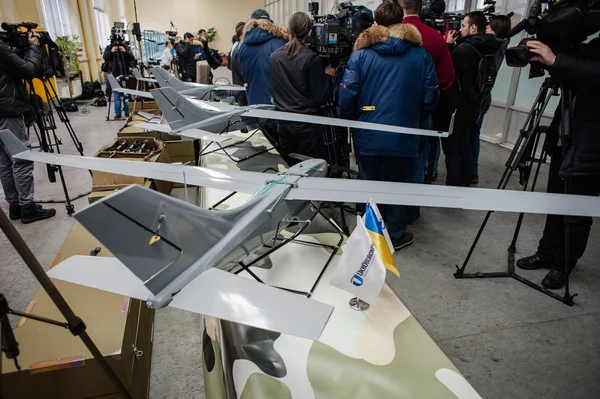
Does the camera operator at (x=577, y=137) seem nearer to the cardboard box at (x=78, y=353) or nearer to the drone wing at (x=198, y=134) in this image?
the drone wing at (x=198, y=134)

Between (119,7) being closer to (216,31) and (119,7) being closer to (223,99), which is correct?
(216,31)

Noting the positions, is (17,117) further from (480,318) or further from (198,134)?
(480,318)

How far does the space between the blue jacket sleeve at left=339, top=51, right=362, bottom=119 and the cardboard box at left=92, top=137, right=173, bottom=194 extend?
1.99m

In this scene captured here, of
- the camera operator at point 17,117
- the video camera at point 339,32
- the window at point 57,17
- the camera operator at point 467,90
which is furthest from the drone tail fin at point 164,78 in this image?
the window at point 57,17

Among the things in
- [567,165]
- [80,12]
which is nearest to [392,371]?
[567,165]

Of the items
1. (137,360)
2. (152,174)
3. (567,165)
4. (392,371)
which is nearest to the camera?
(392,371)

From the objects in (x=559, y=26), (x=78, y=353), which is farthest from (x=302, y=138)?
(x=78, y=353)

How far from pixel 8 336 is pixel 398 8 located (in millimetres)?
3027

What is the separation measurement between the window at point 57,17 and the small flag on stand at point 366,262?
12.6 metres

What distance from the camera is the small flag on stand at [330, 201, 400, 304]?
4.49ft

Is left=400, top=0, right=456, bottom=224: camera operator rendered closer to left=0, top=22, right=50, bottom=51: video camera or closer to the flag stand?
the flag stand

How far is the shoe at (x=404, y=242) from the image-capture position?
3271 millimetres

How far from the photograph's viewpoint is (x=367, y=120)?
296 centimetres

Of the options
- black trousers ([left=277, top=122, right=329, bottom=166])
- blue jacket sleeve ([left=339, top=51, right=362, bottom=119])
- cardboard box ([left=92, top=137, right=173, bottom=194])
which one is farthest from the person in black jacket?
cardboard box ([left=92, top=137, right=173, bottom=194])
